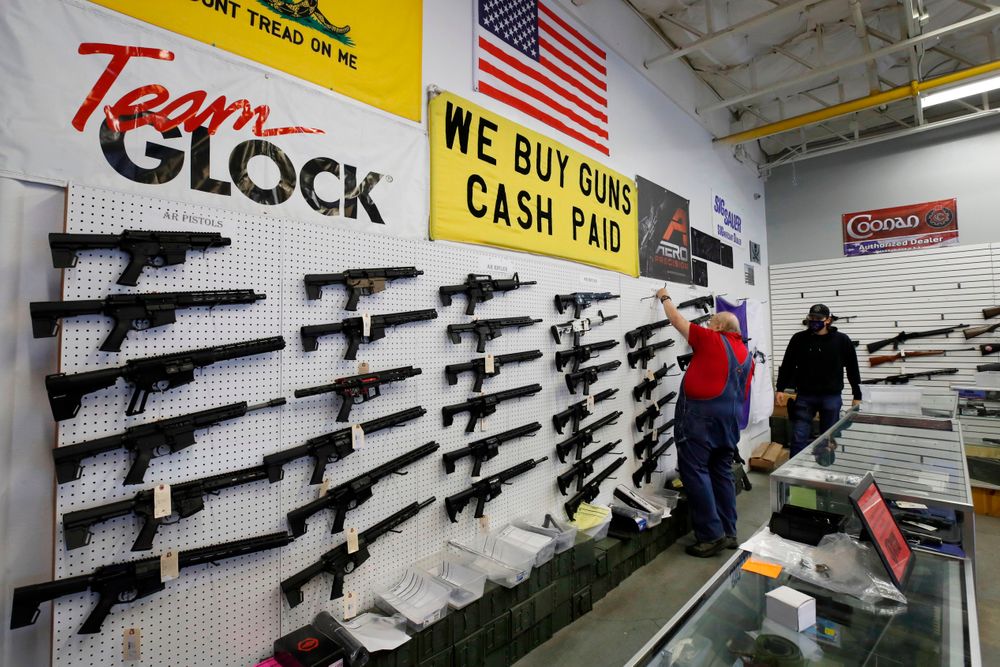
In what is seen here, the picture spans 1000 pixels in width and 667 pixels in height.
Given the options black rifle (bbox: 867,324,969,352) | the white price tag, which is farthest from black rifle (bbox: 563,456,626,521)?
A: black rifle (bbox: 867,324,969,352)

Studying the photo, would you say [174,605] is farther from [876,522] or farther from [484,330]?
[876,522]

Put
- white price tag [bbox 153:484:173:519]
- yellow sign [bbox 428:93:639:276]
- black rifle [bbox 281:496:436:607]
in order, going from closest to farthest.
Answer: white price tag [bbox 153:484:173:519] < black rifle [bbox 281:496:436:607] < yellow sign [bbox 428:93:639:276]

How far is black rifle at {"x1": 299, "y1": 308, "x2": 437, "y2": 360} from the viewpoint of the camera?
7.15 ft

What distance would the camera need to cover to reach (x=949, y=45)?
577cm

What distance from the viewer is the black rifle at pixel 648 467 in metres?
4.48

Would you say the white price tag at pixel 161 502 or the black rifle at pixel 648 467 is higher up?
the white price tag at pixel 161 502

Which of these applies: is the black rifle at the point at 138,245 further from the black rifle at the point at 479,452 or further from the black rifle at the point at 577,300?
the black rifle at the point at 577,300

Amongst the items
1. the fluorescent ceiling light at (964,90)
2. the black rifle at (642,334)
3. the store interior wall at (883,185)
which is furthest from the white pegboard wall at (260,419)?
the store interior wall at (883,185)

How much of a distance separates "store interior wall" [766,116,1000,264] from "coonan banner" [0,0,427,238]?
8155mm

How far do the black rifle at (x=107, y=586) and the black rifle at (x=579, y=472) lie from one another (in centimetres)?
232

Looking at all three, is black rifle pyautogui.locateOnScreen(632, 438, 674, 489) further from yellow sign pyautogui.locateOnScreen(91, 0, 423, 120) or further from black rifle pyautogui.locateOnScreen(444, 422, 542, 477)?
yellow sign pyautogui.locateOnScreen(91, 0, 423, 120)

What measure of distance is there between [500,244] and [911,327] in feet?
24.5

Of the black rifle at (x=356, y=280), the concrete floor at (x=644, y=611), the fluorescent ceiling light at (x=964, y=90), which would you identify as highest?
the fluorescent ceiling light at (x=964, y=90)

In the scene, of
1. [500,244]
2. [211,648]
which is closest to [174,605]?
[211,648]
